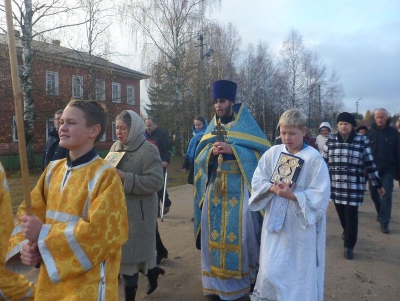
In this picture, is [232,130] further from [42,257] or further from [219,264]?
[42,257]

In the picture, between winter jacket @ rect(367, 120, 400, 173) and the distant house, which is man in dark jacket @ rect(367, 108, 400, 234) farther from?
the distant house

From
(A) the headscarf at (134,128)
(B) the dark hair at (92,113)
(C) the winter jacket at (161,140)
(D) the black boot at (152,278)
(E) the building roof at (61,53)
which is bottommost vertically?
(D) the black boot at (152,278)

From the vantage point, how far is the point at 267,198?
11.9 ft

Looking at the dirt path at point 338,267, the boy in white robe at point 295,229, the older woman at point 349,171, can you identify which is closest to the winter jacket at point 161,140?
the dirt path at point 338,267

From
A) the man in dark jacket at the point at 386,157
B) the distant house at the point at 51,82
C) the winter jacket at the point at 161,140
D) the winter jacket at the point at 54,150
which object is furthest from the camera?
the distant house at the point at 51,82

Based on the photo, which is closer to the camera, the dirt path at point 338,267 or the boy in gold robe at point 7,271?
the boy in gold robe at point 7,271

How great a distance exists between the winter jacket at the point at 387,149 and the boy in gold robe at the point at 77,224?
6.11m

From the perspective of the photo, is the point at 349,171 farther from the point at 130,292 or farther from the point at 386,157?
the point at 130,292

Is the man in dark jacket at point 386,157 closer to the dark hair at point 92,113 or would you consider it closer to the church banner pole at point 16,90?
the dark hair at point 92,113

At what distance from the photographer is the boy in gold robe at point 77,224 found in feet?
7.23

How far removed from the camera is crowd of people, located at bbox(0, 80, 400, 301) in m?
2.28

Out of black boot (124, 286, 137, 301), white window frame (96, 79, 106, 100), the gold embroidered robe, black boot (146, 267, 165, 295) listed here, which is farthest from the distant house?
the gold embroidered robe

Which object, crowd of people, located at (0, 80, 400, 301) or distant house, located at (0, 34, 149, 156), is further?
distant house, located at (0, 34, 149, 156)

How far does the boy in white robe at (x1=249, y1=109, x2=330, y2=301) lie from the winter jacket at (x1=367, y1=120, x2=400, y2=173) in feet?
14.4
